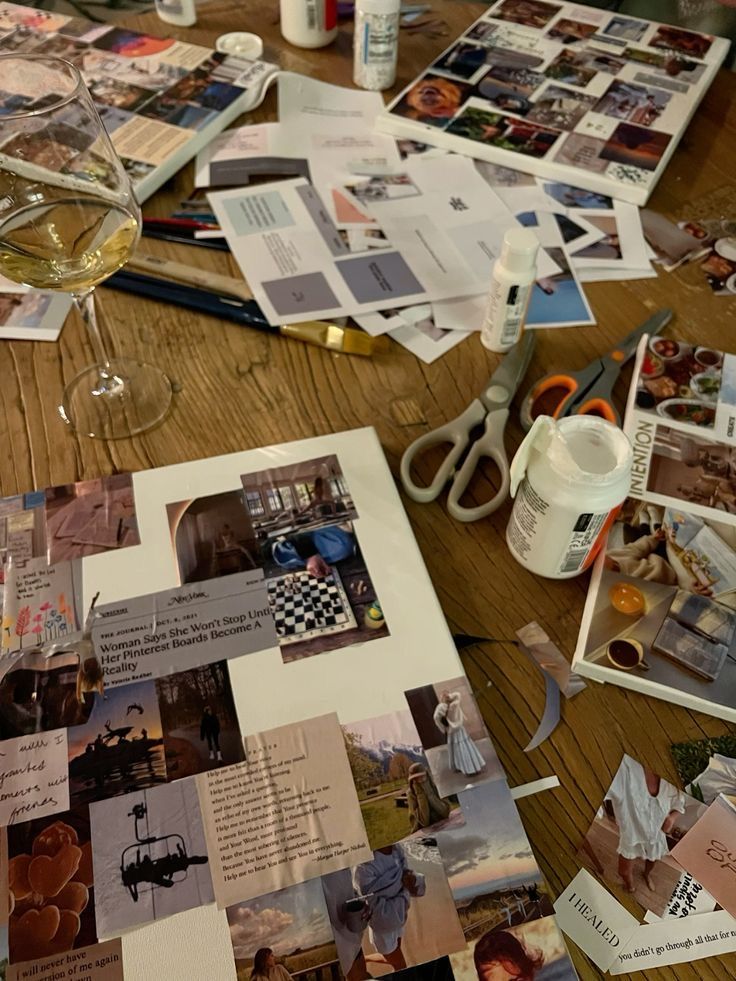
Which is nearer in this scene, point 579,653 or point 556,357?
point 579,653

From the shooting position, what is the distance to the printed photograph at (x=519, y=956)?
415 mm

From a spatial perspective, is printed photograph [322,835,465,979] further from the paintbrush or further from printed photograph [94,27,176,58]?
printed photograph [94,27,176,58]

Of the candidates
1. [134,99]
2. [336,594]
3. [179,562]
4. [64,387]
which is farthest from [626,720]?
[134,99]

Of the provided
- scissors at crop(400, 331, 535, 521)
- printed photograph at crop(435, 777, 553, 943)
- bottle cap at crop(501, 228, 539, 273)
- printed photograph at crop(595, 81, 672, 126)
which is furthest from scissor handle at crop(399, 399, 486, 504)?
printed photograph at crop(595, 81, 672, 126)

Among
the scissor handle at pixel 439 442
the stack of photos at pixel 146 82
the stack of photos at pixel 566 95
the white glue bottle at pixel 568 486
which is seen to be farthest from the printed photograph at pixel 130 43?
the white glue bottle at pixel 568 486

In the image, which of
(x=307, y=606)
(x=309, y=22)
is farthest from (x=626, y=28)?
(x=307, y=606)

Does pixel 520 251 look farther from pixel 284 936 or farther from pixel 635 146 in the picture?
pixel 284 936

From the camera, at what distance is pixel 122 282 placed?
743 mm

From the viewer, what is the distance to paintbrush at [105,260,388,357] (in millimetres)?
706

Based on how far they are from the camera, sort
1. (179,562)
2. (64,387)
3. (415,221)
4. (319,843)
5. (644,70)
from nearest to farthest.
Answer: (319,843) < (179,562) < (64,387) < (415,221) < (644,70)

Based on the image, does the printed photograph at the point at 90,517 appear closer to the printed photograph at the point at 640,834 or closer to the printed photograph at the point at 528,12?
the printed photograph at the point at 640,834

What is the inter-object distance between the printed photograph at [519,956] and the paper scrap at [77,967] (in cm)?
18

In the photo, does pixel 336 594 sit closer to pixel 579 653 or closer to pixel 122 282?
pixel 579 653

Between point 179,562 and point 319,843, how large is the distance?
8.4 inches
